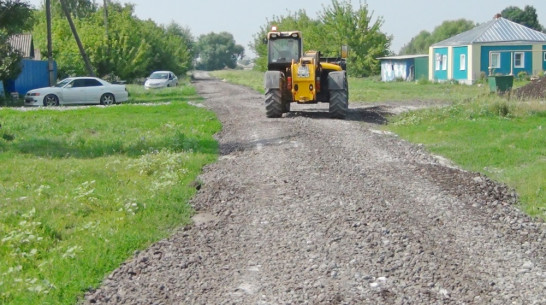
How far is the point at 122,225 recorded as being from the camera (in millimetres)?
9000

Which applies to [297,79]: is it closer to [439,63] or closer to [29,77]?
[29,77]

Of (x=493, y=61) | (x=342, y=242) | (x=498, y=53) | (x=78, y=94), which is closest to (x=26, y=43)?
(x=78, y=94)

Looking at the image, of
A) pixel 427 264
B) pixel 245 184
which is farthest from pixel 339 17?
pixel 427 264

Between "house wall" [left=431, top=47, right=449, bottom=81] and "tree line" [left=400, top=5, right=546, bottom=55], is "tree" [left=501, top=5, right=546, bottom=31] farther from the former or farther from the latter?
"house wall" [left=431, top=47, right=449, bottom=81]

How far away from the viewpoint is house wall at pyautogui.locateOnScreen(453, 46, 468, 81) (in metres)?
51.2

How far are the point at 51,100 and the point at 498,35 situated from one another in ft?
104

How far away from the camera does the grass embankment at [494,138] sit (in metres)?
11.5

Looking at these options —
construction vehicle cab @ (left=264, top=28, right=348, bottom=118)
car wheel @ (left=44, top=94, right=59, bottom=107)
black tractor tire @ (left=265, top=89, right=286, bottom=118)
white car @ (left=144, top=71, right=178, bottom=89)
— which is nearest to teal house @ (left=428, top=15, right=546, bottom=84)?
white car @ (left=144, top=71, right=178, bottom=89)

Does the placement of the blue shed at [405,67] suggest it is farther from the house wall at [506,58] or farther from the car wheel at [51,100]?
the car wheel at [51,100]

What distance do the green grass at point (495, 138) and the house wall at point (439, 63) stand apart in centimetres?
3248

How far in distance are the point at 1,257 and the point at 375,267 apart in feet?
12.5

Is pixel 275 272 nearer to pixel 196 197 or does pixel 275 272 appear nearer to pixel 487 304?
pixel 487 304

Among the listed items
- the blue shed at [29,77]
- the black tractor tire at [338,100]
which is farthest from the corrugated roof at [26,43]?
the black tractor tire at [338,100]

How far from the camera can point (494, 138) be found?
53.5 feet
